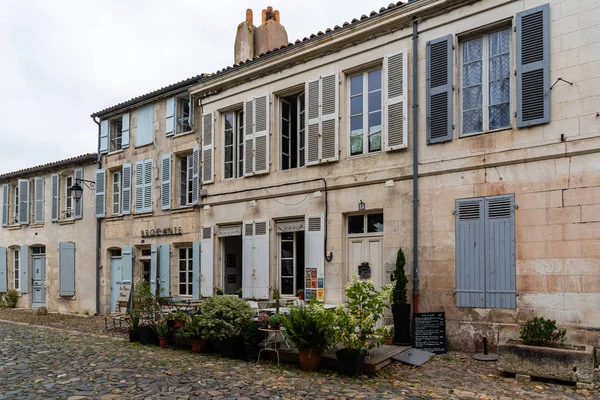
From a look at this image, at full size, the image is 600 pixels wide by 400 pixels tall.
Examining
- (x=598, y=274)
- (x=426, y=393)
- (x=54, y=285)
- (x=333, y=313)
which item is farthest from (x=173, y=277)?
(x=598, y=274)

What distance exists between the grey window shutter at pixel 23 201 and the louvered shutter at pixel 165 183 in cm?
746

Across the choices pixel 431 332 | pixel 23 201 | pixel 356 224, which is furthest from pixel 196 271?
pixel 23 201

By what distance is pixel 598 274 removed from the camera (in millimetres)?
7023

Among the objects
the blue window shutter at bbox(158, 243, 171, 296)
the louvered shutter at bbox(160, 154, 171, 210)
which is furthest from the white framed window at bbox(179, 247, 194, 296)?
the louvered shutter at bbox(160, 154, 171, 210)

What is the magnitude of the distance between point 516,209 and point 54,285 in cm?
1489

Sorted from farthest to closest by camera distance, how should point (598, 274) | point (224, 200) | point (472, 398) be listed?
point (224, 200) < point (598, 274) < point (472, 398)

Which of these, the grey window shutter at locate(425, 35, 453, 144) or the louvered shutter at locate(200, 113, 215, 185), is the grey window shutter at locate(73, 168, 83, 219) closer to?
the louvered shutter at locate(200, 113, 215, 185)

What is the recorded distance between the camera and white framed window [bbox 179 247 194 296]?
13.2 metres

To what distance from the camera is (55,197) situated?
17.2 meters

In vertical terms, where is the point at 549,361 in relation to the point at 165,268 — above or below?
below

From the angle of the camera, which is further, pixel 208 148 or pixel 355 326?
pixel 208 148

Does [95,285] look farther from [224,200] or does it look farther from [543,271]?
[543,271]

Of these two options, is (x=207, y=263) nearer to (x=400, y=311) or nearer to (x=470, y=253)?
(x=400, y=311)

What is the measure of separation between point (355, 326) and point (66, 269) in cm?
1258
